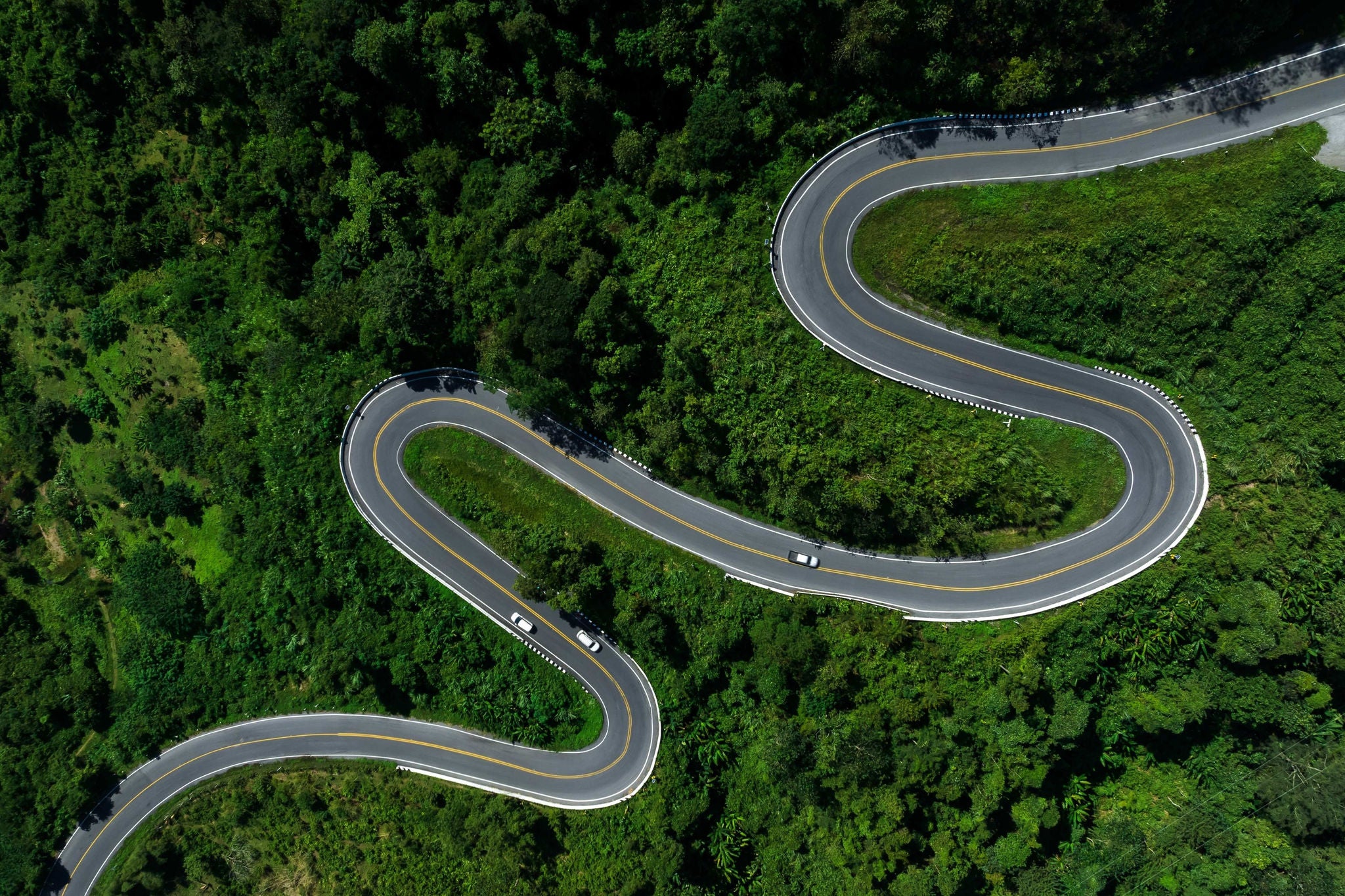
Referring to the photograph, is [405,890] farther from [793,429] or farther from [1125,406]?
[1125,406]

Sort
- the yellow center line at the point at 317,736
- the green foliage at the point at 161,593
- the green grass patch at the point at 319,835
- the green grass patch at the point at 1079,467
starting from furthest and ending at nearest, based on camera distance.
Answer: the green foliage at the point at 161,593, the yellow center line at the point at 317,736, the green grass patch at the point at 319,835, the green grass patch at the point at 1079,467

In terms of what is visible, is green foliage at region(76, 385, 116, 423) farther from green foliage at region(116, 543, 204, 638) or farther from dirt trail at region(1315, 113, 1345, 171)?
dirt trail at region(1315, 113, 1345, 171)

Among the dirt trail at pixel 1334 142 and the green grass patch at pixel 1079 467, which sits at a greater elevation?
the dirt trail at pixel 1334 142

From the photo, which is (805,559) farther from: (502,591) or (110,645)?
(110,645)

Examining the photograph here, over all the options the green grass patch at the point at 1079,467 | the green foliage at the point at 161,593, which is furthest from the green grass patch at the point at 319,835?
the green grass patch at the point at 1079,467

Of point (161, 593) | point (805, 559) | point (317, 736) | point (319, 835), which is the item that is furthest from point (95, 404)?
point (805, 559)

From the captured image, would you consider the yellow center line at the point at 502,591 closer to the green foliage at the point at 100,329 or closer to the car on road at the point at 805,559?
the car on road at the point at 805,559
